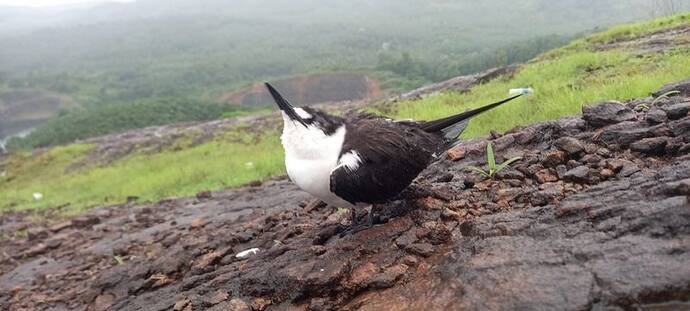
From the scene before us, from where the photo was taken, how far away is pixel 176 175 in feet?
52.1

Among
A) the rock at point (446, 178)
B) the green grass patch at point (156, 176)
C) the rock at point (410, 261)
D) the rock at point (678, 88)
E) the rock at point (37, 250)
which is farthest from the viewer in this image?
the green grass patch at point (156, 176)

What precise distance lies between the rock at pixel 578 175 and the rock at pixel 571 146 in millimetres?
343

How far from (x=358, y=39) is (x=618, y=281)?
336ft

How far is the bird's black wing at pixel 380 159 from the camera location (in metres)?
4.20

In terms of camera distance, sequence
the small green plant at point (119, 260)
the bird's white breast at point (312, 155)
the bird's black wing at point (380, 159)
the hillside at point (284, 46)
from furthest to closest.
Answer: the hillside at point (284, 46), the small green plant at point (119, 260), the bird's white breast at point (312, 155), the bird's black wing at point (380, 159)

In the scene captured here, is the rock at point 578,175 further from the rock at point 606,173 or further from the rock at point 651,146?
the rock at point 651,146

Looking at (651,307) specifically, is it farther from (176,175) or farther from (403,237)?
(176,175)

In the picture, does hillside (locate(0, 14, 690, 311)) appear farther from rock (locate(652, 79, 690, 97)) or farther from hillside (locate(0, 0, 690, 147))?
hillside (locate(0, 0, 690, 147))

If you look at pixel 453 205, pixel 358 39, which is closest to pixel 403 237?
pixel 453 205

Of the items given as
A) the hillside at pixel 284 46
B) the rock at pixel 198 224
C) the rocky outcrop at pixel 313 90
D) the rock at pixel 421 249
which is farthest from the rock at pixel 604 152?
the rocky outcrop at pixel 313 90

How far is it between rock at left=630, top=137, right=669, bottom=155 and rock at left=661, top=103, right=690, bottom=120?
41cm

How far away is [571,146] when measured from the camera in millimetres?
4945

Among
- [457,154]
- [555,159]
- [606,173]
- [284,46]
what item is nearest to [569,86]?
[457,154]

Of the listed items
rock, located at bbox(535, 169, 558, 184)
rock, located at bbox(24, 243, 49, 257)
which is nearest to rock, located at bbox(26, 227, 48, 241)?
rock, located at bbox(24, 243, 49, 257)
